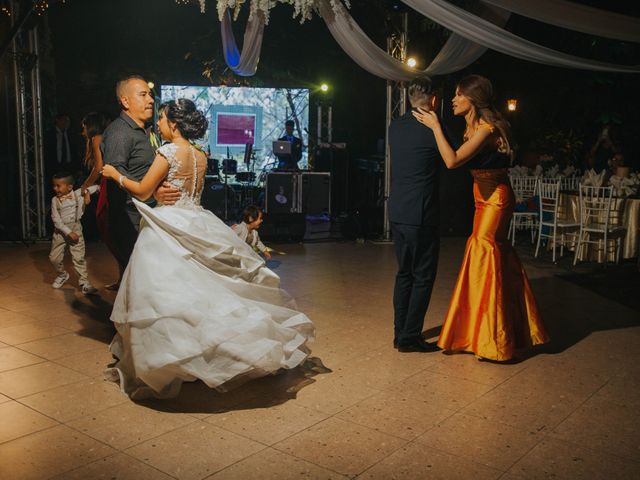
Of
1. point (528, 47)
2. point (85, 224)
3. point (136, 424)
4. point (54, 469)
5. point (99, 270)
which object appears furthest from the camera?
point (85, 224)

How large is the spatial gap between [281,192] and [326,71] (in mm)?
3455

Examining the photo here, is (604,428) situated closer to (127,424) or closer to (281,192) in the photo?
(127,424)

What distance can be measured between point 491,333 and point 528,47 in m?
2.46

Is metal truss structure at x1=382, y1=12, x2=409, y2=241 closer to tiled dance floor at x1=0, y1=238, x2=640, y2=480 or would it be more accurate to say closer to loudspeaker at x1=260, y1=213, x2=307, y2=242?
loudspeaker at x1=260, y1=213, x2=307, y2=242

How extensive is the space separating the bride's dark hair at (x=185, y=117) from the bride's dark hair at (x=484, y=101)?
1733 mm

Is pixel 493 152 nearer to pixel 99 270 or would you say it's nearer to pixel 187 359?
pixel 187 359

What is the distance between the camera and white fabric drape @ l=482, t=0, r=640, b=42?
198 inches

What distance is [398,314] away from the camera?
14.9 ft

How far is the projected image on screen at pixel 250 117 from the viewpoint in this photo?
14359mm

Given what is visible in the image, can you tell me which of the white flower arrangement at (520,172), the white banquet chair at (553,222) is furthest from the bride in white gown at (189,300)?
the white flower arrangement at (520,172)

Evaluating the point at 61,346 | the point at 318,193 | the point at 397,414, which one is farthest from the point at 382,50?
the point at 318,193

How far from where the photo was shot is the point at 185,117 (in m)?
3.76

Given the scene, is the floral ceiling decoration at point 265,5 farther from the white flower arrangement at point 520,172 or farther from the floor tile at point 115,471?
the white flower arrangement at point 520,172

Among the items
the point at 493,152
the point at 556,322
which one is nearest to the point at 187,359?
the point at 493,152
